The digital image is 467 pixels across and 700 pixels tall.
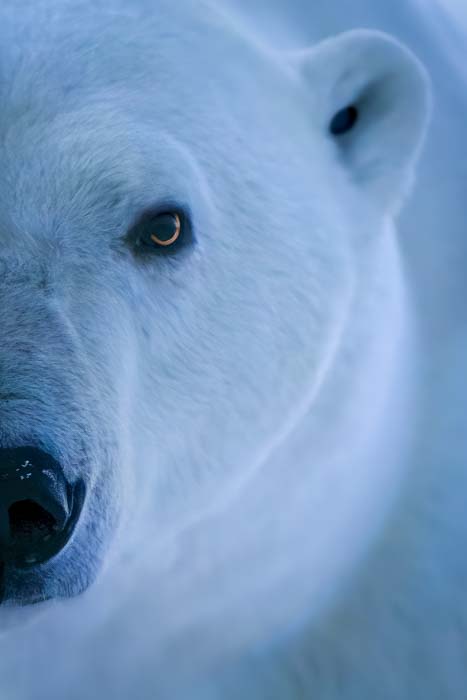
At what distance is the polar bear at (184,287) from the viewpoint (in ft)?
3.69

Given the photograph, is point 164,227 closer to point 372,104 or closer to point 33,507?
point 33,507

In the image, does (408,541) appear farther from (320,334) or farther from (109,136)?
(109,136)

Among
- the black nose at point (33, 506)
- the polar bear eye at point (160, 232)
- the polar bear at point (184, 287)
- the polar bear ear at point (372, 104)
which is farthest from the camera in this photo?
the polar bear ear at point (372, 104)

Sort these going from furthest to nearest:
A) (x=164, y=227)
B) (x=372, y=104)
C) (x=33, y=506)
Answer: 1. (x=372, y=104)
2. (x=164, y=227)
3. (x=33, y=506)

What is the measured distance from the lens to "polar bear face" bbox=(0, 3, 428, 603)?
1144 millimetres

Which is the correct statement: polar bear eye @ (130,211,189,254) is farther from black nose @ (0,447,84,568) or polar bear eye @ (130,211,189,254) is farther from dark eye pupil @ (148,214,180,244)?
black nose @ (0,447,84,568)

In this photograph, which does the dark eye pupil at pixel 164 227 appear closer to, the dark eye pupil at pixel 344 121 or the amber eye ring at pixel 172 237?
the amber eye ring at pixel 172 237

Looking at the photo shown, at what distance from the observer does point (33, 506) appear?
1.02m

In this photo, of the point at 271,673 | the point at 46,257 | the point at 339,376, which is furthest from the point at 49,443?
the point at 271,673

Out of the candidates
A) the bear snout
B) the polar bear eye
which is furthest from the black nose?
the polar bear eye

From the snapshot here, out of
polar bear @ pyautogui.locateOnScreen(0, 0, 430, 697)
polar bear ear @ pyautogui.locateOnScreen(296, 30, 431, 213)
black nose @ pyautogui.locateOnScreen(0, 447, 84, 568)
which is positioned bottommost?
black nose @ pyautogui.locateOnScreen(0, 447, 84, 568)

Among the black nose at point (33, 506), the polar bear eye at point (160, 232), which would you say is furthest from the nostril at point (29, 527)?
Result: the polar bear eye at point (160, 232)

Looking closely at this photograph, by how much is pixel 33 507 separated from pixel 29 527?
3cm

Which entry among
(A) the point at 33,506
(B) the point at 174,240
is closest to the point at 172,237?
(B) the point at 174,240
